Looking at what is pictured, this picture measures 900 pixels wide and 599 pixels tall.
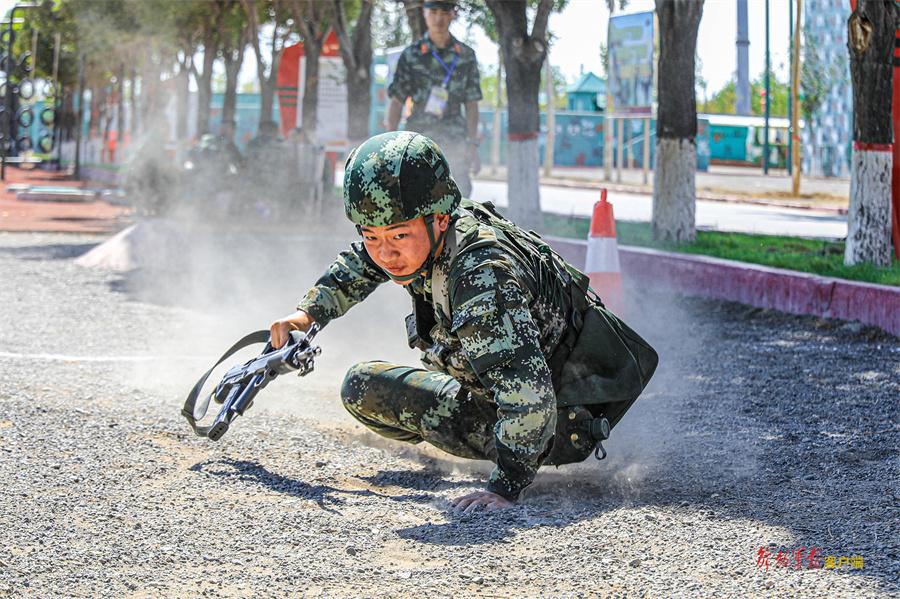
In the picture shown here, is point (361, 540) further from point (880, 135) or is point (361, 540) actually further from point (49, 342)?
point (880, 135)

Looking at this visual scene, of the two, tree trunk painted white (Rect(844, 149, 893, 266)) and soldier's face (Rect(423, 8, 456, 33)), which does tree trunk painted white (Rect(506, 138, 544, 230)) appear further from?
tree trunk painted white (Rect(844, 149, 893, 266))

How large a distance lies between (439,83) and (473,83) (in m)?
0.30

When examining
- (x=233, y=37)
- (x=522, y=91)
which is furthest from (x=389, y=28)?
(x=522, y=91)

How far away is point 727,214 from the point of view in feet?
65.9

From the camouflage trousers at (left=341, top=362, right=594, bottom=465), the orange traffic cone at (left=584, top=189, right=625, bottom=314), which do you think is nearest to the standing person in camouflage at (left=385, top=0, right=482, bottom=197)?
the orange traffic cone at (left=584, top=189, right=625, bottom=314)

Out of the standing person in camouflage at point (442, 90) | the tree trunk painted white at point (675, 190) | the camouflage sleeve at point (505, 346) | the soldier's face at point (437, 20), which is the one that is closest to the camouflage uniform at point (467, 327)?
the camouflage sleeve at point (505, 346)

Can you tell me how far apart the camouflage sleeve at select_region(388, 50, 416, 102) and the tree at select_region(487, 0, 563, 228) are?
2444 millimetres

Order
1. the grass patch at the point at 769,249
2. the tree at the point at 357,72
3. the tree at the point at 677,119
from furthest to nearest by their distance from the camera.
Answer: the tree at the point at 357,72 → the tree at the point at 677,119 → the grass patch at the point at 769,249

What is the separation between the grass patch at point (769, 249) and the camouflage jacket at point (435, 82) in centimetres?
194

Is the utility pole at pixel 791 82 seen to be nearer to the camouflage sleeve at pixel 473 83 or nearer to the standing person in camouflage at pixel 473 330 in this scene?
the camouflage sleeve at pixel 473 83

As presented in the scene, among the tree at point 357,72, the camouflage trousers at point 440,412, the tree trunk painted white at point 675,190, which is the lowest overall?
the camouflage trousers at point 440,412

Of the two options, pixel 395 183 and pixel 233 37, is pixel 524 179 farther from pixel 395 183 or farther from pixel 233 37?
pixel 233 37

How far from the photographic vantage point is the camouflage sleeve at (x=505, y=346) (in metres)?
3.40

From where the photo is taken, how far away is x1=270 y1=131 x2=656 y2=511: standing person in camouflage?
11.2 ft
